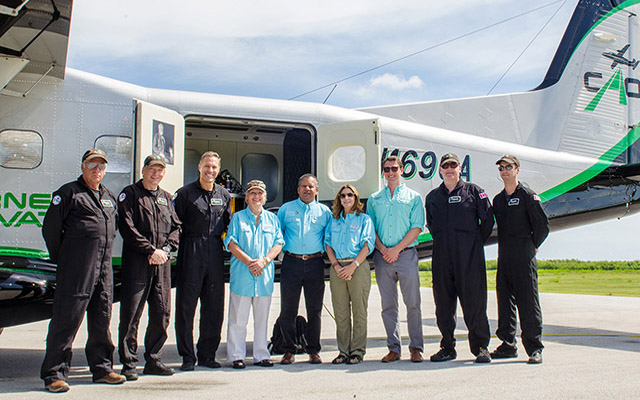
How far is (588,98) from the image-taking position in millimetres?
10031

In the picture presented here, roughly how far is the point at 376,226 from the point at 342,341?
4.06 ft

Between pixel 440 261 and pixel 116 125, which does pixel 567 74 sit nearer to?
pixel 440 261

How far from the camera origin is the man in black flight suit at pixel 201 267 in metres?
5.18

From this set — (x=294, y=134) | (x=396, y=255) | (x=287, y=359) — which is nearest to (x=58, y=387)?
(x=287, y=359)

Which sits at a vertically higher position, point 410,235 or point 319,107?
point 319,107

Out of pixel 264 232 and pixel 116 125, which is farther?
pixel 116 125

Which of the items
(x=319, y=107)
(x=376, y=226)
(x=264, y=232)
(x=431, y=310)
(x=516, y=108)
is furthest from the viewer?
(x=431, y=310)

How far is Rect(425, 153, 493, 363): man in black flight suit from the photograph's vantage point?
17.9ft

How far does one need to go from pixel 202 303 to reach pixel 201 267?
372mm

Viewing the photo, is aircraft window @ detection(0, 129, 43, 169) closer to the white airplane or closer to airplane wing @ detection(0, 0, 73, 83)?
the white airplane

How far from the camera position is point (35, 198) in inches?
242

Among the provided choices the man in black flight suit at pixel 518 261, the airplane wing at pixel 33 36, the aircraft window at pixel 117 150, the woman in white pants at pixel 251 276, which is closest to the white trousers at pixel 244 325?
the woman in white pants at pixel 251 276

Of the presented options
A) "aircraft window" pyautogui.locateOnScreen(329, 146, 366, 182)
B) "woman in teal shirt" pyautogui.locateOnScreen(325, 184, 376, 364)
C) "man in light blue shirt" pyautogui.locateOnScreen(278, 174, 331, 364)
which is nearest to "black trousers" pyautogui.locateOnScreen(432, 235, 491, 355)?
"woman in teal shirt" pyautogui.locateOnScreen(325, 184, 376, 364)

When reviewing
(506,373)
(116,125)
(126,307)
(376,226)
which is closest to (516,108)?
(376,226)
